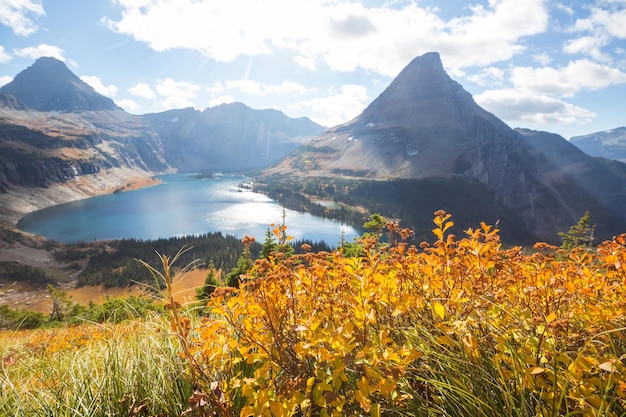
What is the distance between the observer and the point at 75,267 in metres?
91.9

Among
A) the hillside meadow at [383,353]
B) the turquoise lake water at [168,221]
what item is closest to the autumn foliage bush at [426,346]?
the hillside meadow at [383,353]

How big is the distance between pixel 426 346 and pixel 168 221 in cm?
16271

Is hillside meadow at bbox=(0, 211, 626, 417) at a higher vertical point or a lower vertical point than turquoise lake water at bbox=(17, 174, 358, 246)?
higher

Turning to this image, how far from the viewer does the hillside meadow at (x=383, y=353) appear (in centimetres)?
183

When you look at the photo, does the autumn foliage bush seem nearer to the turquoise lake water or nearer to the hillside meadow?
the hillside meadow

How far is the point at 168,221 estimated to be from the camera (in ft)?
483

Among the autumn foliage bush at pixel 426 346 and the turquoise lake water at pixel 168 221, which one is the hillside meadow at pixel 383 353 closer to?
the autumn foliage bush at pixel 426 346

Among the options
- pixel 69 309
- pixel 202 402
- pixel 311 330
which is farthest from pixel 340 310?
pixel 69 309

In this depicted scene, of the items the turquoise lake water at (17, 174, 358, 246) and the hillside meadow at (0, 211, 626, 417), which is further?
the turquoise lake water at (17, 174, 358, 246)

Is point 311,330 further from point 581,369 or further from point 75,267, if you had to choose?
point 75,267

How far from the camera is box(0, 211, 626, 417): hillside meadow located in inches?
72.1

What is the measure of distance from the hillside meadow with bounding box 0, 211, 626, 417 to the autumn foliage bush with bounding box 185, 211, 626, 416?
0.05ft

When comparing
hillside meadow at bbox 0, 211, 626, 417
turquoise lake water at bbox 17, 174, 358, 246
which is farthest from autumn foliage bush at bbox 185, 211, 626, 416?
turquoise lake water at bbox 17, 174, 358, 246

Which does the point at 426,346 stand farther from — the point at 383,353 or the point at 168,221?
the point at 168,221
